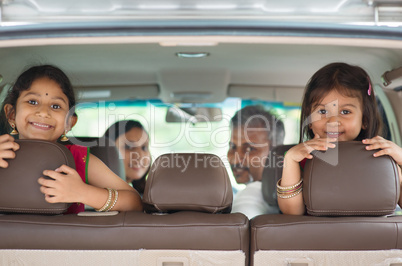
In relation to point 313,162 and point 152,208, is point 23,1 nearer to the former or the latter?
point 152,208

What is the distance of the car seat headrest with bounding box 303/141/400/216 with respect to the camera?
5.43 ft

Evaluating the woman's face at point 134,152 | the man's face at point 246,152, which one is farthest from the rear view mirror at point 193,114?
the woman's face at point 134,152

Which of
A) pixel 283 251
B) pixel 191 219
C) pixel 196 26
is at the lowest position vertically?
pixel 283 251

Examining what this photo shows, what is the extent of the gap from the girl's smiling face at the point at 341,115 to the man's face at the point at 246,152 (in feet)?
5.01

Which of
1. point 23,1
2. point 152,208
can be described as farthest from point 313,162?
point 23,1

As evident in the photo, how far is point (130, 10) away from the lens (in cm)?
178

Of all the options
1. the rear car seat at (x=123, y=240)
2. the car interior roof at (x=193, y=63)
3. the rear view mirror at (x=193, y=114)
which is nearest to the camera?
the rear car seat at (x=123, y=240)

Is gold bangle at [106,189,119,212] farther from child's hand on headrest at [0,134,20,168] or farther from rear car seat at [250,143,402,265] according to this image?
rear car seat at [250,143,402,265]

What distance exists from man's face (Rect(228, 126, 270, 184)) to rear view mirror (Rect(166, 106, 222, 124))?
246mm

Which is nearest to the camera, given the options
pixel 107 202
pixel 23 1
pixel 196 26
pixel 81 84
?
pixel 196 26

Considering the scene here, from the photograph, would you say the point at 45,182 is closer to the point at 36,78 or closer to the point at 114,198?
the point at 114,198

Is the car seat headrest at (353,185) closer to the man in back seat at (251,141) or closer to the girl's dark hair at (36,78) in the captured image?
the girl's dark hair at (36,78)

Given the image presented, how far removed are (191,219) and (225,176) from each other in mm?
220

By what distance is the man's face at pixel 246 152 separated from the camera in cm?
384
